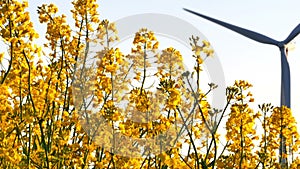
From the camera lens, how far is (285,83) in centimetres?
1249

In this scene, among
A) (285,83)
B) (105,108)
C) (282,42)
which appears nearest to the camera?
(105,108)

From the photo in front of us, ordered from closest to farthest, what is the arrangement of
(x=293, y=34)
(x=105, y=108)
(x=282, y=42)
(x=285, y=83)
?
(x=105, y=108) < (x=285, y=83) < (x=293, y=34) < (x=282, y=42)

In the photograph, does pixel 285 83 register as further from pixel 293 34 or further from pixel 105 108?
pixel 105 108

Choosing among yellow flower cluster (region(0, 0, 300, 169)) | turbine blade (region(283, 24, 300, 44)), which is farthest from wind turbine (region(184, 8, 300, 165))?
yellow flower cluster (region(0, 0, 300, 169))

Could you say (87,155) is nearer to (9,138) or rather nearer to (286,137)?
(9,138)

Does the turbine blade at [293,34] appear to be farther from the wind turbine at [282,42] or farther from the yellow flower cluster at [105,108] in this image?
the yellow flower cluster at [105,108]

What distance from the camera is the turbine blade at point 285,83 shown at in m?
11.9

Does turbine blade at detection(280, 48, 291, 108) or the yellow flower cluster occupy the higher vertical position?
turbine blade at detection(280, 48, 291, 108)

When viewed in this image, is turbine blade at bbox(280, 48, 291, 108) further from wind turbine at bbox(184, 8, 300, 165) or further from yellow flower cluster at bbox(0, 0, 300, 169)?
yellow flower cluster at bbox(0, 0, 300, 169)

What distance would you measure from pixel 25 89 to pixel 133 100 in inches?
38.4

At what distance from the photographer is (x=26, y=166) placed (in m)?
4.40

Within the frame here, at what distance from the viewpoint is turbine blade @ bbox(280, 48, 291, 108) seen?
1195cm

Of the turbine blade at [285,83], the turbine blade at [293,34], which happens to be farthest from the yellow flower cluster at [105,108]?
the turbine blade at [293,34]

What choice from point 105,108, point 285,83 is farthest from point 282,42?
point 105,108
